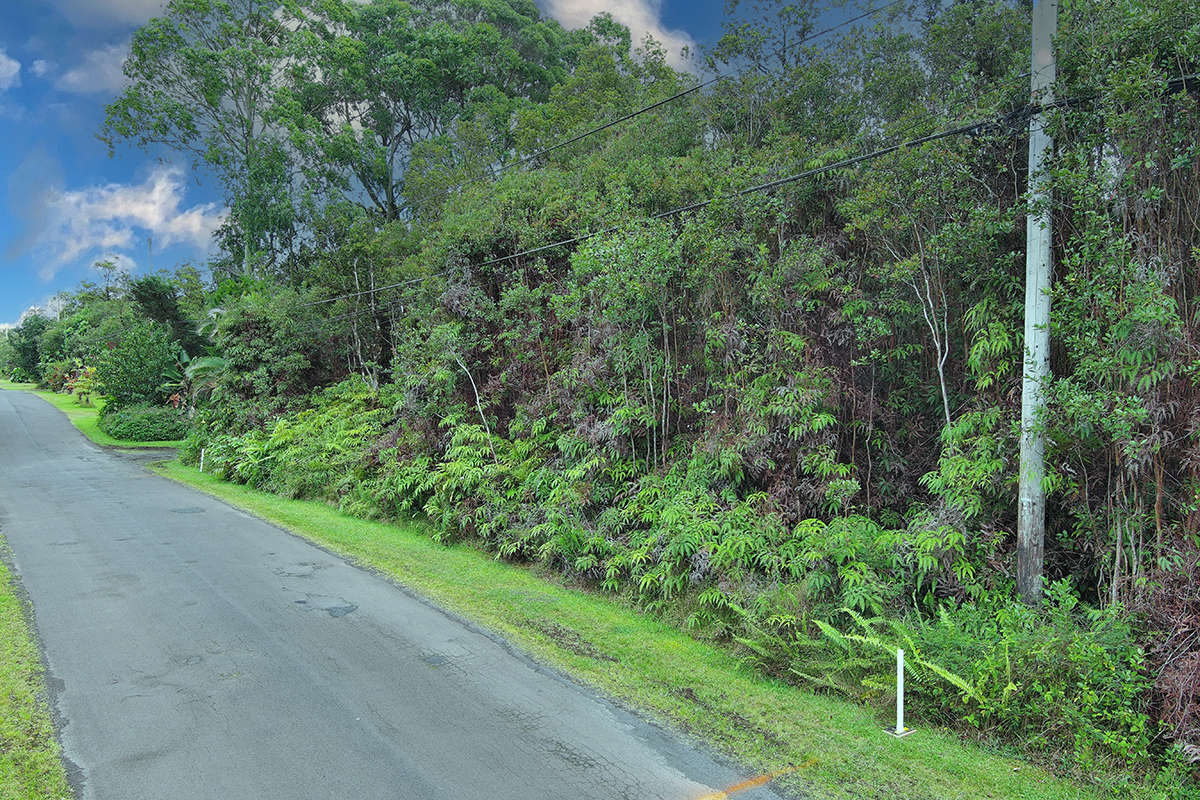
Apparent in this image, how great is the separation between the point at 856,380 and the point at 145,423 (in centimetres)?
2991

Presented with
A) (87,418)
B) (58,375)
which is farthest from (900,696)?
(58,375)

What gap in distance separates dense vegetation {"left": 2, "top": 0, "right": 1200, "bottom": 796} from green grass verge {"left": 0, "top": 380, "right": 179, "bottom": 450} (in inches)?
491

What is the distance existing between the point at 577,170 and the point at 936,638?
11537mm

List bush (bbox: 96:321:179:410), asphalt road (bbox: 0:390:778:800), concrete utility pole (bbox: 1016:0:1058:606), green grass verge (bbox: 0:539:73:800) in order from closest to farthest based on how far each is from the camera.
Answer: green grass verge (bbox: 0:539:73:800)
asphalt road (bbox: 0:390:778:800)
concrete utility pole (bbox: 1016:0:1058:606)
bush (bbox: 96:321:179:410)

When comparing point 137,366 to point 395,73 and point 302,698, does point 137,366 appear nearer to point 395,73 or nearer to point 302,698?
point 395,73

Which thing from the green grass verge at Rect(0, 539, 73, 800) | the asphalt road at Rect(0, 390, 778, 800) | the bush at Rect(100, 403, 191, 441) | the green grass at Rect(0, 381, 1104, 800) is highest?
the bush at Rect(100, 403, 191, 441)

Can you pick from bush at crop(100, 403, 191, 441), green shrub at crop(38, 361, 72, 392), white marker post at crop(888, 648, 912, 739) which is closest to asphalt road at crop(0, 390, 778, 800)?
white marker post at crop(888, 648, 912, 739)

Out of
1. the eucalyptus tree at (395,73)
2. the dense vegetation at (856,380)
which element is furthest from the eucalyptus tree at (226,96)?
the dense vegetation at (856,380)

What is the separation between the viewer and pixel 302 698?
5637 mm

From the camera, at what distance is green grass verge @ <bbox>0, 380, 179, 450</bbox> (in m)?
27.3

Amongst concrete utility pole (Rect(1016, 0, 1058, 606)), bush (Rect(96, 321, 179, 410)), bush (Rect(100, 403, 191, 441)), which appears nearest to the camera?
concrete utility pole (Rect(1016, 0, 1058, 606))

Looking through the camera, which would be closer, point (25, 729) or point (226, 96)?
point (25, 729)

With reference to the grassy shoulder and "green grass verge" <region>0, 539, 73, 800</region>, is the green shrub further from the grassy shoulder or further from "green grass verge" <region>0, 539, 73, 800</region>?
the grassy shoulder

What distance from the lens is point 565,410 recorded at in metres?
11.1
